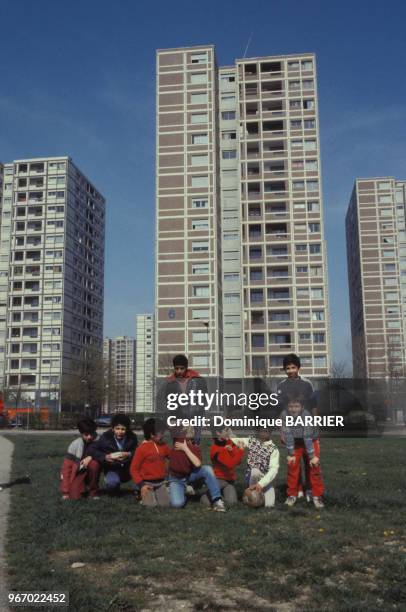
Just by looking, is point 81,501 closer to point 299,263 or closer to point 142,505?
point 142,505

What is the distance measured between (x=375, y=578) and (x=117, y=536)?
299 centimetres

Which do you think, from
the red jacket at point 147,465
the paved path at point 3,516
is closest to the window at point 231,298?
the paved path at point 3,516

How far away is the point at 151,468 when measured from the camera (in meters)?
9.23

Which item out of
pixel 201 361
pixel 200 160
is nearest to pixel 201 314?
pixel 201 361

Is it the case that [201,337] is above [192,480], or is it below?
above

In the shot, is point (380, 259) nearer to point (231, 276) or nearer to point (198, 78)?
point (231, 276)

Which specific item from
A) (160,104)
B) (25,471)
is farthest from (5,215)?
(25,471)

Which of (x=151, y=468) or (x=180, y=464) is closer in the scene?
(x=180, y=464)

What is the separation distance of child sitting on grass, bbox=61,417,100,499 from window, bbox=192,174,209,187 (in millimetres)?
61267

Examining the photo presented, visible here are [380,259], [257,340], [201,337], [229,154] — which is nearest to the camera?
[201,337]

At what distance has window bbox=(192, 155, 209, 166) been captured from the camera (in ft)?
228

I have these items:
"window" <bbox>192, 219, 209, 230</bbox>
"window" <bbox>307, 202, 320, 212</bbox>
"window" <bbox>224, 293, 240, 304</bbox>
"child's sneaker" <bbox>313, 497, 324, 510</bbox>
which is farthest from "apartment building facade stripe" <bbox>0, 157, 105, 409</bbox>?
"child's sneaker" <bbox>313, 497, 324, 510</bbox>

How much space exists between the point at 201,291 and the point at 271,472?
2291 inches

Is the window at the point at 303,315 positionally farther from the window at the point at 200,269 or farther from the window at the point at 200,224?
the window at the point at 200,224
